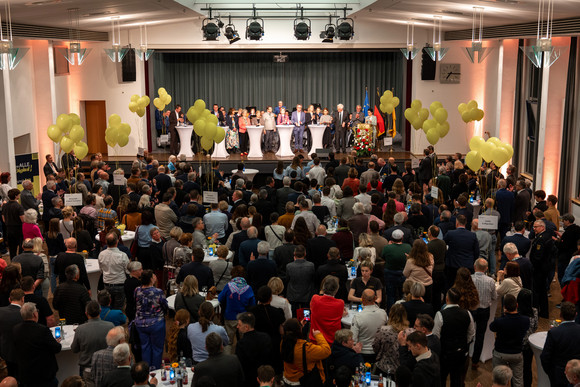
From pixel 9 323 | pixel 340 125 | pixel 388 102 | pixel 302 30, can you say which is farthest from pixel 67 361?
pixel 340 125

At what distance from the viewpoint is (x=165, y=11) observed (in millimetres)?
15820

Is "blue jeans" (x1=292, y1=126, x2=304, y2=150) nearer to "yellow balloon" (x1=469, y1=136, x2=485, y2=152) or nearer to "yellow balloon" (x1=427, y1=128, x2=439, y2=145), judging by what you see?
"yellow balloon" (x1=427, y1=128, x2=439, y2=145)

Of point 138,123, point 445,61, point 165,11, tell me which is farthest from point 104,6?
point 445,61

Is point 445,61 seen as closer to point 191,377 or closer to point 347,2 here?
point 347,2

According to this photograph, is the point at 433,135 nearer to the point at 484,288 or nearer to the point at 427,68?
the point at 427,68

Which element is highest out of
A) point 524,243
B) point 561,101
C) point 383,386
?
point 561,101

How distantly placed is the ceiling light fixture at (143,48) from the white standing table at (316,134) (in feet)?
16.3

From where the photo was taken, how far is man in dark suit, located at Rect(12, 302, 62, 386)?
603 centimetres

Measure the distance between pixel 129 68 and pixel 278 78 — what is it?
235 inches

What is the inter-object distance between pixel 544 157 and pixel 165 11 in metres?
9.42

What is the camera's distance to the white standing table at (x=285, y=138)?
61.7 ft

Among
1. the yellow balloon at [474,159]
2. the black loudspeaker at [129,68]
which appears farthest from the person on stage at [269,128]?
the yellow balloon at [474,159]

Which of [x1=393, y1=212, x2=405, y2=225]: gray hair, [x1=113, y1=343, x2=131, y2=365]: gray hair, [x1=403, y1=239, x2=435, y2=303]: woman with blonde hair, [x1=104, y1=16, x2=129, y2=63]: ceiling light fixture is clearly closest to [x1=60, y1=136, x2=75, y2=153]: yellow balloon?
[x1=104, y1=16, x2=129, y2=63]: ceiling light fixture

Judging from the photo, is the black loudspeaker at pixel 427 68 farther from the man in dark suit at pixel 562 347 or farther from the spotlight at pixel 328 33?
the man in dark suit at pixel 562 347
